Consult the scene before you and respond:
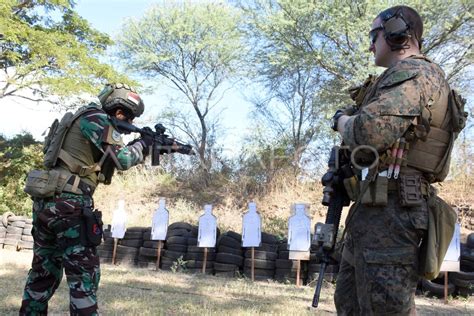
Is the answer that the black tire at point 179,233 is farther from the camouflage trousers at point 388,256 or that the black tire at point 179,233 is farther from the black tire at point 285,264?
the camouflage trousers at point 388,256

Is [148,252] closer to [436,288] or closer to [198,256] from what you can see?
[198,256]

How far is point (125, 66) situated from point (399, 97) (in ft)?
73.1

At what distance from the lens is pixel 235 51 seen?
2306cm

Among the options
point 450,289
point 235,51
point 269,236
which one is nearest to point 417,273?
point 450,289

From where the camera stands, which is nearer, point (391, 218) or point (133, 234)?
point (391, 218)

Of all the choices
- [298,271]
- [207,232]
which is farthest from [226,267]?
[298,271]

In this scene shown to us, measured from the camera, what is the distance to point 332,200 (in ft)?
9.11

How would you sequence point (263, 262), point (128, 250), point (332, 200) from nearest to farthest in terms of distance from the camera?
point (332, 200), point (263, 262), point (128, 250)

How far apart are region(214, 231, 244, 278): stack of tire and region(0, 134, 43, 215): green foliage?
6557 millimetres

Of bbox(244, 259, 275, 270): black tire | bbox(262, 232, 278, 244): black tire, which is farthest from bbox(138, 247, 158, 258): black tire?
bbox(262, 232, 278, 244): black tire

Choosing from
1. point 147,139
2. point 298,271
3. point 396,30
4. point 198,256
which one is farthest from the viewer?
point 198,256

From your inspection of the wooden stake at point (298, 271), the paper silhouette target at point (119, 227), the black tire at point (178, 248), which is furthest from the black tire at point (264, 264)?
the paper silhouette target at point (119, 227)

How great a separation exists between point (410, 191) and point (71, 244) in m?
2.32

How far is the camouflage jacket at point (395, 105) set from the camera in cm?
216
